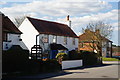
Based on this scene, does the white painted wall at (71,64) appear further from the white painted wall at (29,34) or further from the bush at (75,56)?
the white painted wall at (29,34)

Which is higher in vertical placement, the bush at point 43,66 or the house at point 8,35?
the house at point 8,35

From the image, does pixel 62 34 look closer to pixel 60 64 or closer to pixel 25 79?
pixel 60 64

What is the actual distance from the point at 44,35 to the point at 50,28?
12.9 feet

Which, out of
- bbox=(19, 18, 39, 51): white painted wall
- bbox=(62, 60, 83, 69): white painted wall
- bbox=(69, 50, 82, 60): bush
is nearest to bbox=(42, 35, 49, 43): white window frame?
bbox=(19, 18, 39, 51): white painted wall

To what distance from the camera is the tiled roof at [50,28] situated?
127ft

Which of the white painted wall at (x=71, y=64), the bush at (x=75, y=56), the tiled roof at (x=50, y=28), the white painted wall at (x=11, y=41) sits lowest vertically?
the white painted wall at (x=71, y=64)

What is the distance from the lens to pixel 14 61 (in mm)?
20984

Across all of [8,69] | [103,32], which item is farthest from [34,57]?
[103,32]

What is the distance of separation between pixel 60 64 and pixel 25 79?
30.8 ft

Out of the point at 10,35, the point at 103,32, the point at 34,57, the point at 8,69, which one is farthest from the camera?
the point at 103,32

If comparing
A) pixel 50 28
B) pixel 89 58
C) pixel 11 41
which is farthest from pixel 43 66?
pixel 50 28

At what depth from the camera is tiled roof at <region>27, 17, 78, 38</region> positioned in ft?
127

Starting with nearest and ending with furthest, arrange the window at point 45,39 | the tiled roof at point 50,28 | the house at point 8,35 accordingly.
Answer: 1. the house at point 8,35
2. the window at point 45,39
3. the tiled roof at point 50,28

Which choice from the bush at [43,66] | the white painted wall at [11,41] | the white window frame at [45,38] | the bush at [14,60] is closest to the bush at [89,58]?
the white window frame at [45,38]
